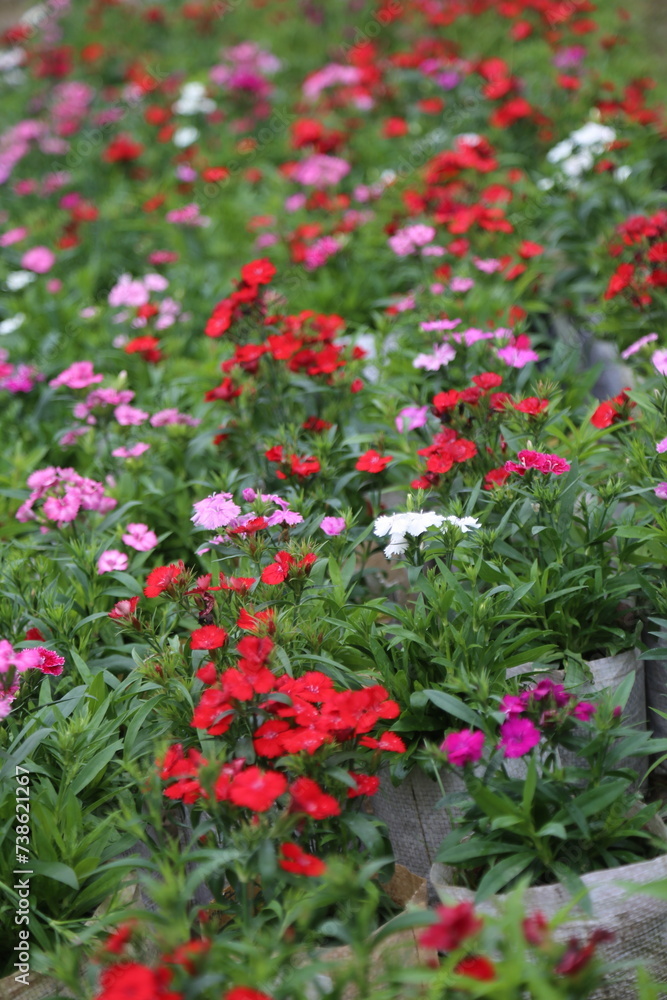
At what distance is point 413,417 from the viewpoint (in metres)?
2.77

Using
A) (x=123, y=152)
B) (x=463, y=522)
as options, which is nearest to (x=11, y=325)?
(x=123, y=152)

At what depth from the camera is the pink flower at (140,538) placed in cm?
255

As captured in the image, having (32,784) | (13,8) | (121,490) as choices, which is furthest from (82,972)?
(13,8)

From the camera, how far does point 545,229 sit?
13.2 feet

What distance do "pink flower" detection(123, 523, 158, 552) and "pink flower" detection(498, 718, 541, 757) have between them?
4.12ft

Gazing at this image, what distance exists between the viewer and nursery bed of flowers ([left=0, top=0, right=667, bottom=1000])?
156cm

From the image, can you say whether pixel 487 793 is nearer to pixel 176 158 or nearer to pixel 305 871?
pixel 305 871

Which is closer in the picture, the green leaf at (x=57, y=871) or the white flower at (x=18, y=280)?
the green leaf at (x=57, y=871)

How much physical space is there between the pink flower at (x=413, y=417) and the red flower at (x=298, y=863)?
1503mm

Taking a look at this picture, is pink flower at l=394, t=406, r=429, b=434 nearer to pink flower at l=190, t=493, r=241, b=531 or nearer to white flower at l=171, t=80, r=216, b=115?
pink flower at l=190, t=493, r=241, b=531

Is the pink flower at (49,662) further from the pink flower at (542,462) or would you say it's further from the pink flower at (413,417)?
the pink flower at (413,417)

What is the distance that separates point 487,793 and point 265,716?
16.7 inches

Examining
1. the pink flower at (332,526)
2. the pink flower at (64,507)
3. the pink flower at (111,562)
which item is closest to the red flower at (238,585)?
the pink flower at (332,526)

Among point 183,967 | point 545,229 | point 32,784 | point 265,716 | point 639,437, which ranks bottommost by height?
point 545,229
